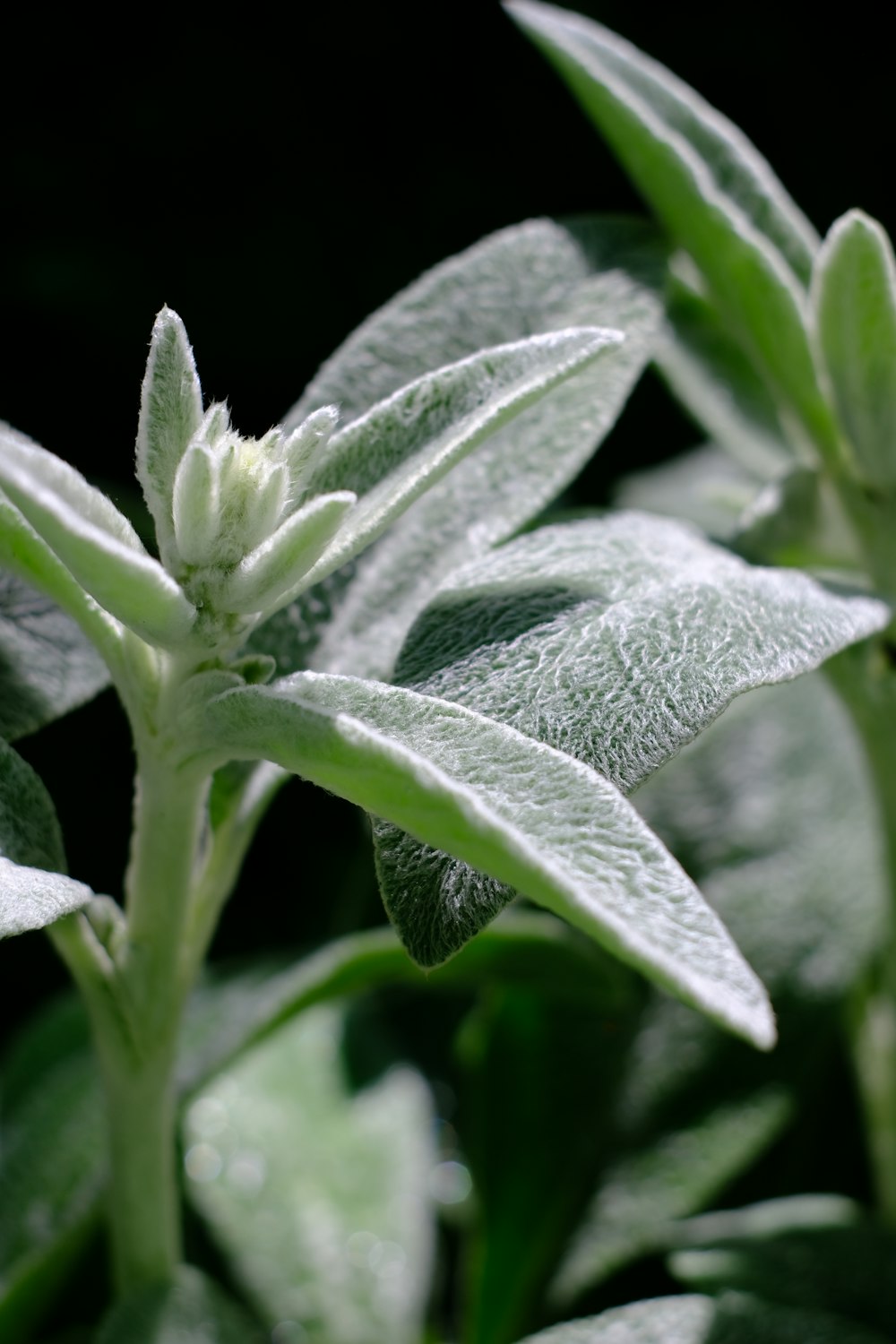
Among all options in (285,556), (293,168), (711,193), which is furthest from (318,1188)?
(293,168)

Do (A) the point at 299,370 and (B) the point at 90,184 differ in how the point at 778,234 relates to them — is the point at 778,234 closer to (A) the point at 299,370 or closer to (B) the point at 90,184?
(A) the point at 299,370

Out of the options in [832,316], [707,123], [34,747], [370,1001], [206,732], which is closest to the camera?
[206,732]

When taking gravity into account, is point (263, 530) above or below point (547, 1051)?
above

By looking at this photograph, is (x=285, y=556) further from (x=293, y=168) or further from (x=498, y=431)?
(x=293, y=168)

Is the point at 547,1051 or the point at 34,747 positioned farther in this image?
the point at 34,747

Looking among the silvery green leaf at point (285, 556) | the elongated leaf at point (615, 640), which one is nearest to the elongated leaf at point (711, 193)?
the elongated leaf at point (615, 640)

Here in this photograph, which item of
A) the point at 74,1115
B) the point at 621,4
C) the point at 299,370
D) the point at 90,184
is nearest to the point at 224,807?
the point at 74,1115
